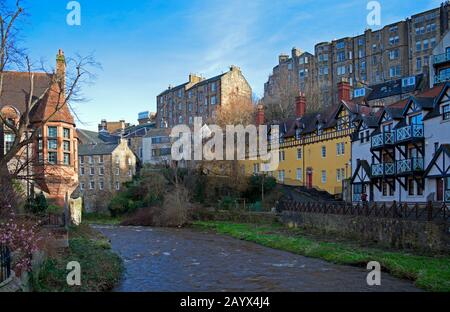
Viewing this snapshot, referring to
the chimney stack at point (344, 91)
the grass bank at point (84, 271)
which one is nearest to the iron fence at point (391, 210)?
the chimney stack at point (344, 91)

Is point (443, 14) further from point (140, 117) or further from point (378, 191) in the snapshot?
point (140, 117)

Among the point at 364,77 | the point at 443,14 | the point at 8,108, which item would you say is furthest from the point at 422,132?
the point at 364,77

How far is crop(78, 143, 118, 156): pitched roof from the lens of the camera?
2635 inches

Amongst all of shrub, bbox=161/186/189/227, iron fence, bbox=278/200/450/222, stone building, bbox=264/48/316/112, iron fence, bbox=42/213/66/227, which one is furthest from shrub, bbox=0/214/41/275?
stone building, bbox=264/48/316/112

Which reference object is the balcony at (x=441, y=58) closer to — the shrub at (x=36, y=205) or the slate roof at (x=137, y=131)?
the shrub at (x=36, y=205)

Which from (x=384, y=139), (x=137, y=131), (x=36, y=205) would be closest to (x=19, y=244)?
(x=36, y=205)

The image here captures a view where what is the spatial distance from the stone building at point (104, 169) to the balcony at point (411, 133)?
135ft

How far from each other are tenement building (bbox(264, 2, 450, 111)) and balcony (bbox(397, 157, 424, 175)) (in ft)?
108

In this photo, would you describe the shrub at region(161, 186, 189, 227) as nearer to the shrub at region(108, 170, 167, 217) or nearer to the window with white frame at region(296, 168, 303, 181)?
the shrub at region(108, 170, 167, 217)

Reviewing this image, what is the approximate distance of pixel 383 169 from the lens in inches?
1405

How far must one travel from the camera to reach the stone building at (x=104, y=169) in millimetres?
65875

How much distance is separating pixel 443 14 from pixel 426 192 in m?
46.9

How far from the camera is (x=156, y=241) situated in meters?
33.1

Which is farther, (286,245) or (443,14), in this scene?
(443,14)
